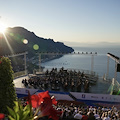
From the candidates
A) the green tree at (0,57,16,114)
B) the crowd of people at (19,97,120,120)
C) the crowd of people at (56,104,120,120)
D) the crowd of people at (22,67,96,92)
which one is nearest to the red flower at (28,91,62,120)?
the green tree at (0,57,16,114)

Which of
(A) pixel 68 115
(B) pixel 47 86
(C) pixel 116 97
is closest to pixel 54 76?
(B) pixel 47 86

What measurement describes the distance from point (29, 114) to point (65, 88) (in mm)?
18461

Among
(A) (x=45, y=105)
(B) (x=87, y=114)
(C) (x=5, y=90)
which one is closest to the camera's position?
(A) (x=45, y=105)

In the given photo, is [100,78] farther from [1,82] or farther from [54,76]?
[1,82]

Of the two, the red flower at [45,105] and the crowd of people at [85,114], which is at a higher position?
the red flower at [45,105]

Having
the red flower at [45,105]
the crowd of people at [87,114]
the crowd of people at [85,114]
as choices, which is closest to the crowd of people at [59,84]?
the crowd of people at [85,114]

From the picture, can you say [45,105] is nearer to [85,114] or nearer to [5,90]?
[5,90]

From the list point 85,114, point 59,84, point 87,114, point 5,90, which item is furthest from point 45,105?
point 59,84

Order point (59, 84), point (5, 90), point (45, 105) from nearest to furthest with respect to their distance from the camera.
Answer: point (45, 105) < point (5, 90) < point (59, 84)

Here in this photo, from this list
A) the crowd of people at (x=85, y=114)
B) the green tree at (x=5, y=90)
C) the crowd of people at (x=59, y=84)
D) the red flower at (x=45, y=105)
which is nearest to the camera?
the red flower at (x=45, y=105)

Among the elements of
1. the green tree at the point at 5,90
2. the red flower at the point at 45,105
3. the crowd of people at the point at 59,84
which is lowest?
the crowd of people at the point at 59,84

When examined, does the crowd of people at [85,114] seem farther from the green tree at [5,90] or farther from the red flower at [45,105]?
the red flower at [45,105]

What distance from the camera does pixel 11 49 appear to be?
162 metres

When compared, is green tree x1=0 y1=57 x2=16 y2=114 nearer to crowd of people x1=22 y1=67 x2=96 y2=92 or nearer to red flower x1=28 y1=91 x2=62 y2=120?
red flower x1=28 y1=91 x2=62 y2=120
